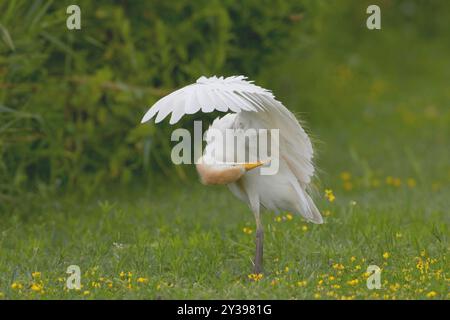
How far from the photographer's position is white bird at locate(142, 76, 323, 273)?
188 inches

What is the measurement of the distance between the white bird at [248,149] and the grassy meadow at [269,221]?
353 millimetres

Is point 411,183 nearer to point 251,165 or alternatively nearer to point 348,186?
point 348,186

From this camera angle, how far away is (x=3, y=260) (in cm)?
573

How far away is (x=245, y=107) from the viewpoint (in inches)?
185

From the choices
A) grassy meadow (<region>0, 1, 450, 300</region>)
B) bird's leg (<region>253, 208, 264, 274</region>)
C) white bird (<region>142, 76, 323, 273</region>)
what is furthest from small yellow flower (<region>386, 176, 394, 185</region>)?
bird's leg (<region>253, 208, 264, 274</region>)

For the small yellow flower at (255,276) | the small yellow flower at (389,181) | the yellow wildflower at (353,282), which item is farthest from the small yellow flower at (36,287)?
the small yellow flower at (389,181)

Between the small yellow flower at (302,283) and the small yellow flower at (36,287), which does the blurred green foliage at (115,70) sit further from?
the small yellow flower at (302,283)

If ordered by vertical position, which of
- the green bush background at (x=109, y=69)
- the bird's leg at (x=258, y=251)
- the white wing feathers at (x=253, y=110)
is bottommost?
the bird's leg at (x=258, y=251)

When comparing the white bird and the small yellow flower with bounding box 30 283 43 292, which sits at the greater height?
the white bird

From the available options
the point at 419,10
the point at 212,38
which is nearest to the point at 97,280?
the point at 212,38

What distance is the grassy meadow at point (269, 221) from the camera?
16.8 feet

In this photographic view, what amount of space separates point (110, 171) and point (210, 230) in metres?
1.85

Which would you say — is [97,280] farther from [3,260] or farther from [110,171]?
[110,171]

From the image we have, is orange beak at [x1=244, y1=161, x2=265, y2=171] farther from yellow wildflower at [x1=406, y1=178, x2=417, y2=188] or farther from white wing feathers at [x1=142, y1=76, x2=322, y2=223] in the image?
yellow wildflower at [x1=406, y1=178, x2=417, y2=188]
